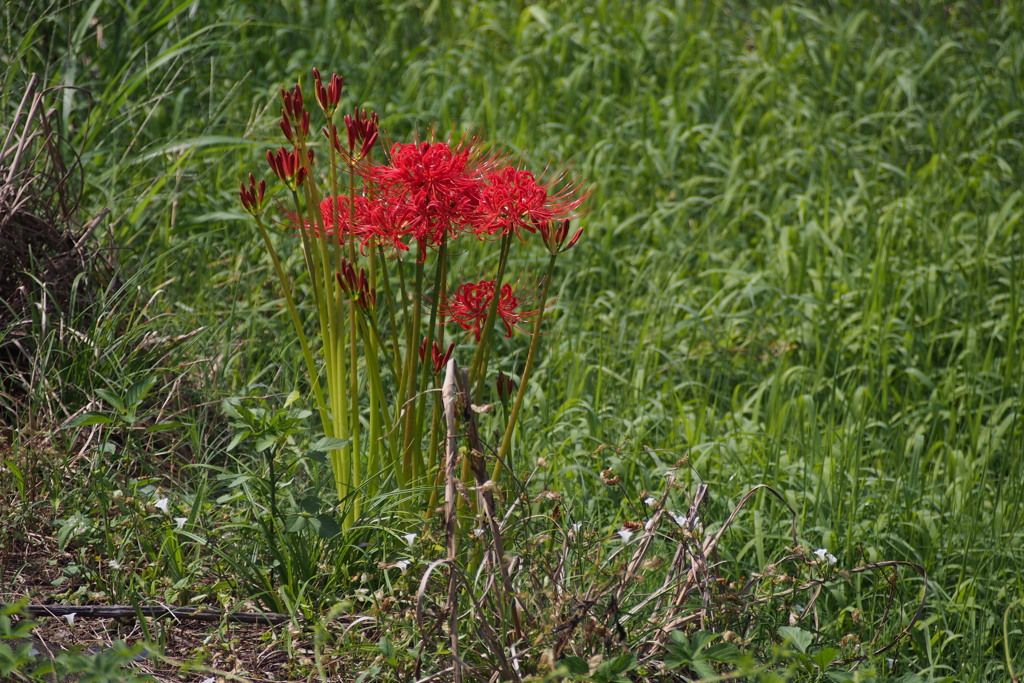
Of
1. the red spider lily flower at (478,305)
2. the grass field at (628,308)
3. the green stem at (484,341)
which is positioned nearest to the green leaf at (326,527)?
the grass field at (628,308)

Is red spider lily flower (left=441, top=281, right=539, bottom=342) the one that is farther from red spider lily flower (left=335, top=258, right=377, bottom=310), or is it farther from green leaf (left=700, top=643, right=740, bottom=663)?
green leaf (left=700, top=643, right=740, bottom=663)

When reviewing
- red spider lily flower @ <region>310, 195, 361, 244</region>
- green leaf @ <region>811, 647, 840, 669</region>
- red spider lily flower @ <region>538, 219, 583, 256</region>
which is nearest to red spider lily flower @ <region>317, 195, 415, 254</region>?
red spider lily flower @ <region>310, 195, 361, 244</region>

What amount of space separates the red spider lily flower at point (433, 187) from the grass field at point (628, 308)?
1.56ft

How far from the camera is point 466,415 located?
5.37 ft

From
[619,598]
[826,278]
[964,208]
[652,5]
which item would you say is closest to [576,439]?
[619,598]

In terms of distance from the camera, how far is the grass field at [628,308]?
6.66 ft

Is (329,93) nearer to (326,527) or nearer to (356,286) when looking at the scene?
(356,286)

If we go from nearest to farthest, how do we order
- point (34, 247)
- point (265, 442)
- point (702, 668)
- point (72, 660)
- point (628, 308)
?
point (72, 660) < point (702, 668) < point (265, 442) < point (34, 247) < point (628, 308)

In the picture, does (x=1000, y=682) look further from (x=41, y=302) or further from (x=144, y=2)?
(x=144, y=2)

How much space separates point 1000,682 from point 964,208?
2814 millimetres

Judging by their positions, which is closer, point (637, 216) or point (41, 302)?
point (41, 302)

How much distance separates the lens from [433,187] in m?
1.77

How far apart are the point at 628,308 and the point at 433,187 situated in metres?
1.93

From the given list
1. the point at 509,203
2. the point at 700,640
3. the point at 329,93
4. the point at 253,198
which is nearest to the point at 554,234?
the point at 509,203
